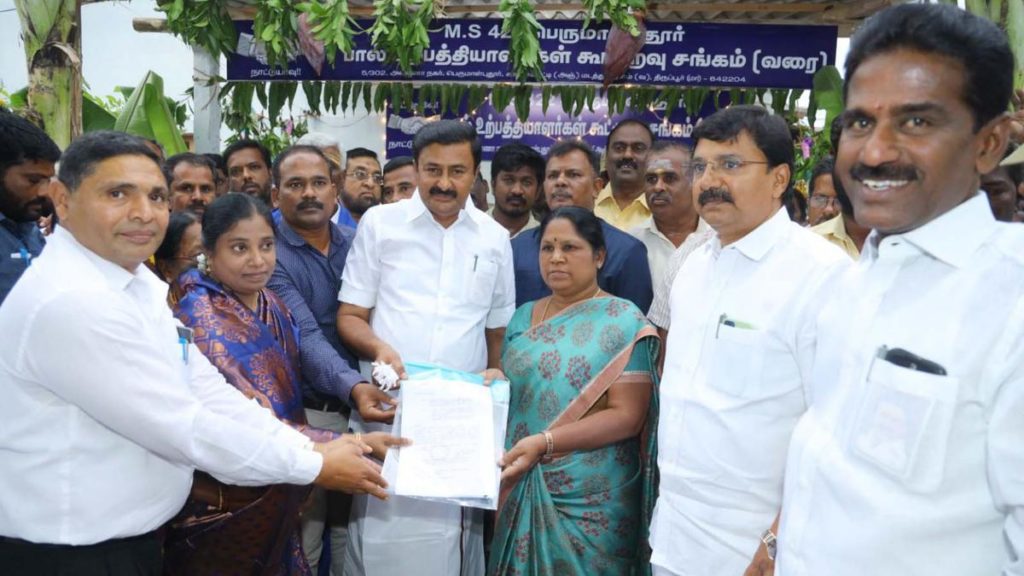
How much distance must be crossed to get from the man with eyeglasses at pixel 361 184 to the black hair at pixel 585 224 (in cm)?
286

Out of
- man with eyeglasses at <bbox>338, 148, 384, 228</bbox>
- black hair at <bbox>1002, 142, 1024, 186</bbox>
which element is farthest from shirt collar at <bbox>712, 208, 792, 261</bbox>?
man with eyeglasses at <bbox>338, 148, 384, 228</bbox>

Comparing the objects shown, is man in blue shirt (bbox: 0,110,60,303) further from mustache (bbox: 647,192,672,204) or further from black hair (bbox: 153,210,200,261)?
mustache (bbox: 647,192,672,204)

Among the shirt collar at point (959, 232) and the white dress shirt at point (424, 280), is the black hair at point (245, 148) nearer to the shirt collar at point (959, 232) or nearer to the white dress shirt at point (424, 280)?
the white dress shirt at point (424, 280)

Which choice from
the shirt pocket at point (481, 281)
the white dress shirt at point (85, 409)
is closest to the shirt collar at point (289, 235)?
the shirt pocket at point (481, 281)

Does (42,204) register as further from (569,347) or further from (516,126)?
(516,126)

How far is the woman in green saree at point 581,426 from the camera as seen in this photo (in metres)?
2.93

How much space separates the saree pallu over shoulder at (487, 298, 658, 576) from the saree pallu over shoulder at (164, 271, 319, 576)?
88cm

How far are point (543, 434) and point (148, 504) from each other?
4.48 feet

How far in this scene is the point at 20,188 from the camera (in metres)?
2.69

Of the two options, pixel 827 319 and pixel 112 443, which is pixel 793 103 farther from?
pixel 112 443

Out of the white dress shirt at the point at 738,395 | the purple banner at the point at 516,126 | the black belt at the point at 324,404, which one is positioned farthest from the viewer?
the purple banner at the point at 516,126

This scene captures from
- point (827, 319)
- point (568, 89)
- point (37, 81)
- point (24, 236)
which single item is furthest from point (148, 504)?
point (568, 89)

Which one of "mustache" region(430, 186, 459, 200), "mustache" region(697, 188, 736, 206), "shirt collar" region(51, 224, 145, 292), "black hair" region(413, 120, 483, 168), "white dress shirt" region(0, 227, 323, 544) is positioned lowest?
"white dress shirt" region(0, 227, 323, 544)

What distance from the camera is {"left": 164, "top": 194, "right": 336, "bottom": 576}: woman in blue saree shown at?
99.6 inches
